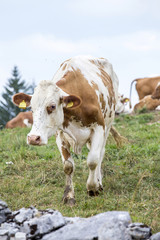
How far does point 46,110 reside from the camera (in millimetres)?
4418

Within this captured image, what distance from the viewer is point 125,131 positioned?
10188 millimetres

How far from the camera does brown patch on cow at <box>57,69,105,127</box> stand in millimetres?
4992

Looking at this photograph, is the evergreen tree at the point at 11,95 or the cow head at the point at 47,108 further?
the evergreen tree at the point at 11,95

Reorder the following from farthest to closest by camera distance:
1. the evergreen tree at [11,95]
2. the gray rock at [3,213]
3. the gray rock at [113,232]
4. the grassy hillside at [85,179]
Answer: the evergreen tree at [11,95], the grassy hillside at [85,179], the gray rock at [3,213], the gray rock at [113,232]

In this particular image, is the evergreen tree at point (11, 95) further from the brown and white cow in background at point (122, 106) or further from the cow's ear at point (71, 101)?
the cow's ear at point (71, 101)

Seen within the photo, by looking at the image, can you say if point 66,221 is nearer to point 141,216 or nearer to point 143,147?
point 141,216

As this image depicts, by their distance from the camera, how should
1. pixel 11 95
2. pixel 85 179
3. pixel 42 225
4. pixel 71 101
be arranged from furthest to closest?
pixel 11 95 < pixel 85 179 < pixel 71 101 < pixel 42 225

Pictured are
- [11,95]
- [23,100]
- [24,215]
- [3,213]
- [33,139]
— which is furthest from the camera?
[11,95]

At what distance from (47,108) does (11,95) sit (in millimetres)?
42174

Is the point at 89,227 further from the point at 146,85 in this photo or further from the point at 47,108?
the point at 146,85

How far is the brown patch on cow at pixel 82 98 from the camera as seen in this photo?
16.4 ft

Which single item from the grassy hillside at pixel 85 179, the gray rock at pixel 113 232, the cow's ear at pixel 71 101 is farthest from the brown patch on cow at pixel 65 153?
the gray rock at pixel 113 232

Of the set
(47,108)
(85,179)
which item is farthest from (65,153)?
(47,108)

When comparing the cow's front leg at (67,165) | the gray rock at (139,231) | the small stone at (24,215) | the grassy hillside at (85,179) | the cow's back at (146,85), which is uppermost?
the gray rock at (139,231)
